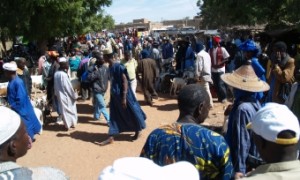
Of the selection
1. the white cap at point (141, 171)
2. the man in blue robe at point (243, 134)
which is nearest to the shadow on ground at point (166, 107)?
the man in blue robe at point (243, 134)

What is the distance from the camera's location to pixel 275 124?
196 cm

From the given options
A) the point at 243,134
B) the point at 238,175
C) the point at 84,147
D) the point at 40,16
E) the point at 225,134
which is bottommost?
the point at 84,147

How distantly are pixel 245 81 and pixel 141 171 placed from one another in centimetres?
240

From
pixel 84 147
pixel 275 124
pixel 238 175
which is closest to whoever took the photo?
pixel 275 124

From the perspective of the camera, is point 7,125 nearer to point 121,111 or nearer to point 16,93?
point 16,93

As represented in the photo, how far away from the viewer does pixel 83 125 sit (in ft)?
28.3

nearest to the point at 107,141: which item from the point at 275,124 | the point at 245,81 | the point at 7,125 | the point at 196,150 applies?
the point at 245,81

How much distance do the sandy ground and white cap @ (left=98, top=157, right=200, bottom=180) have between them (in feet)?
14.7

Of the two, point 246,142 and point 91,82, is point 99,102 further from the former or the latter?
point 246,142

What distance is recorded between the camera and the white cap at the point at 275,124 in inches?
77.2

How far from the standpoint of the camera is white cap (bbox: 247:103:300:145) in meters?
1.96

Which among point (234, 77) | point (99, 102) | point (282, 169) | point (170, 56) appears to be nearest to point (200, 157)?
point (282, 169)

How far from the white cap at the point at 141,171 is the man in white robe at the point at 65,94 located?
6785 mm

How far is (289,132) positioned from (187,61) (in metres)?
9.22
